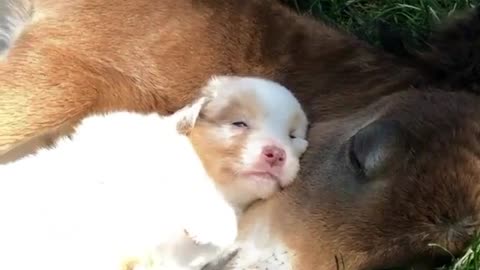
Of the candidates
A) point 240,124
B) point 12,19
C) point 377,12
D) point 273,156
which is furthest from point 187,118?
point 377,12

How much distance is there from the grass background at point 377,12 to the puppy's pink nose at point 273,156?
961 mm

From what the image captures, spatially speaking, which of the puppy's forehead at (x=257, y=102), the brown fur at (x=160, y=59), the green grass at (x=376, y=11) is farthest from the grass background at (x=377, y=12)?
the puppy's forehead at (x=257, y=102)

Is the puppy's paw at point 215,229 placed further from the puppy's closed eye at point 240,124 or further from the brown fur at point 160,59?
the brown fur at point 160,59

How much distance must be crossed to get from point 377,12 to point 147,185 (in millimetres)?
1824

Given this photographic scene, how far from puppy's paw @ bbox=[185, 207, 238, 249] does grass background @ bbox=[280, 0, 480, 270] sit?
1217mm

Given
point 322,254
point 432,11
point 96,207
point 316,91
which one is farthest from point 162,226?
point 432,11

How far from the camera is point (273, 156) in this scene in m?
3.26

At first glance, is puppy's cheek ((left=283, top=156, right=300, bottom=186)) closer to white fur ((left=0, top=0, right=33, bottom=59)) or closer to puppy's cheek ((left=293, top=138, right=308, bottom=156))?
puppy's cheek ((left=293, top=138, right=308, bottom=156))

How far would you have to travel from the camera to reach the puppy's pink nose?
3.26 m

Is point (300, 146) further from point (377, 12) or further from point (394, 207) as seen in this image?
point (377, 12)

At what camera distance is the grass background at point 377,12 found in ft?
14.0

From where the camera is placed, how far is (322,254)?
3197 mm

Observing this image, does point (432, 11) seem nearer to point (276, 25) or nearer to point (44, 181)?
point (276, 25)

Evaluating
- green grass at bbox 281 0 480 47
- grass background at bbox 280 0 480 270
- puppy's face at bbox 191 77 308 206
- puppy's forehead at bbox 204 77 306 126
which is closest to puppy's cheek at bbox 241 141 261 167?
puppy's face at bbox 191 77 308 206
